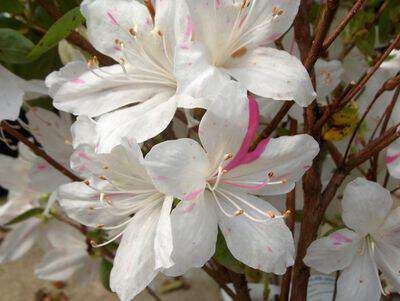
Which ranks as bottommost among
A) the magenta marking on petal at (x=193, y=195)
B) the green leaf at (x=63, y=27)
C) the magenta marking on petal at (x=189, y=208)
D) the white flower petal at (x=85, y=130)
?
the magenta marking on petal at (x=189, y=208)

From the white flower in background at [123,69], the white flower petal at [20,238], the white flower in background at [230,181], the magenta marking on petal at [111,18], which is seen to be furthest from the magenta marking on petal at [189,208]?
the white flower petal at [20,238]

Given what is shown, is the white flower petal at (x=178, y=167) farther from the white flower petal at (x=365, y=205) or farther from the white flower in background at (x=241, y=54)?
the white flower petal at (x=365, y=205)

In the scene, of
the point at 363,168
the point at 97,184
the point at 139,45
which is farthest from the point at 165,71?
the point at 363,168

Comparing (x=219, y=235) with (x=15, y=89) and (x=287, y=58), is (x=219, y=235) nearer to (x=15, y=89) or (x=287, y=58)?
(x=287, y=58)

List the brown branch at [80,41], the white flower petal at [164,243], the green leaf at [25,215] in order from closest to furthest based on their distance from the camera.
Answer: the white flower petal at [164,243]
the brown branch at [80,41]
the green leaf at [25,215]

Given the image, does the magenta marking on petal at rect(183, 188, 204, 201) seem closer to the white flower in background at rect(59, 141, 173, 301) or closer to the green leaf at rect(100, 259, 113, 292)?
the white flower in background at rect(59, 141, 173, 301)

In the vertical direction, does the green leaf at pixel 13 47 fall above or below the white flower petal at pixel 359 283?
above

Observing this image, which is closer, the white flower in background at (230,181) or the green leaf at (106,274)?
the white flower in background at (230,181)

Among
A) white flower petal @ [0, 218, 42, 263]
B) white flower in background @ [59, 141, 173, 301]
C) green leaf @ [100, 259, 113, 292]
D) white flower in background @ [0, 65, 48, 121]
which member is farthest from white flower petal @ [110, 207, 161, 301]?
white flower petal @ [0, 218, 42, 263]
